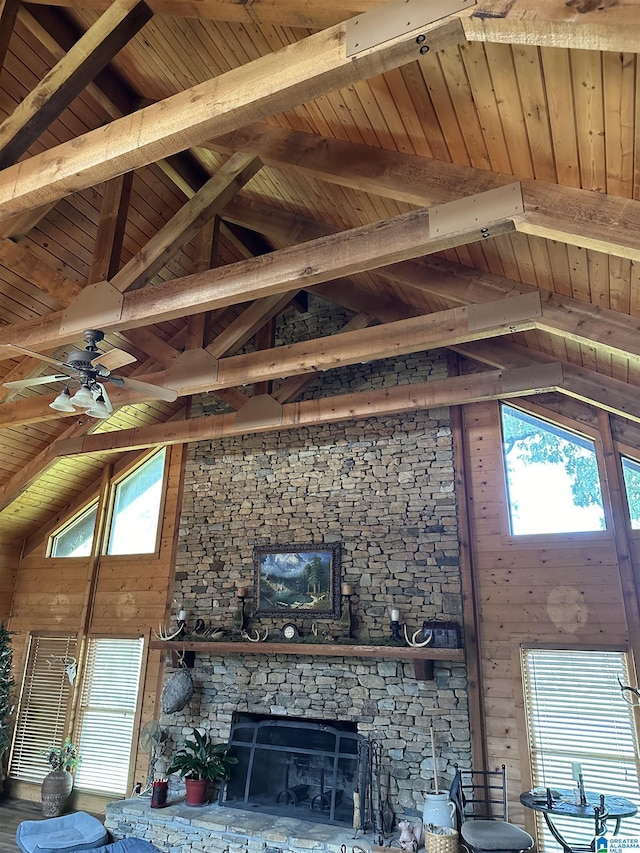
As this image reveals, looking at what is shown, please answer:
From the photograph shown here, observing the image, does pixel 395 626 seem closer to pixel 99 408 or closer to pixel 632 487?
pixel 632 487

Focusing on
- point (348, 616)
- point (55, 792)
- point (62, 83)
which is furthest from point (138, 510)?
point (62, 83)

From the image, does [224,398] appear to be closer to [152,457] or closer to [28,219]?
[152,457]

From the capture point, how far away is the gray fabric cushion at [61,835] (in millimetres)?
5562

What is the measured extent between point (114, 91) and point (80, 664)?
7.13 meters

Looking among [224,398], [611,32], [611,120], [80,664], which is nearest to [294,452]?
[224,398]

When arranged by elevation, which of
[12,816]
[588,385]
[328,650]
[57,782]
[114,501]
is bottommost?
[12,816]

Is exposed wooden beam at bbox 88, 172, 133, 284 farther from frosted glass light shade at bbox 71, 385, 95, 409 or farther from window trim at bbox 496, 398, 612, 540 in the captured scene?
window trim at bbox 496, 398, 612, 540

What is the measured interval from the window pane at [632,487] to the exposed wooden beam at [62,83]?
5656mm

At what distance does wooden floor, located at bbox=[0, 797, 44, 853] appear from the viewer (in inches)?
246

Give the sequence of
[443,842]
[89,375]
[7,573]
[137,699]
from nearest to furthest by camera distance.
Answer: [89,375]
[443,842]
[137,699]
[7,573]

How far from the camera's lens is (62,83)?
370 centimetres

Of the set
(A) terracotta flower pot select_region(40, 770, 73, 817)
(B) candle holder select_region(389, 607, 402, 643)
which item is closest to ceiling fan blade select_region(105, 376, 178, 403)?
(B) candle holder select_region(389, 607, 402, 643)

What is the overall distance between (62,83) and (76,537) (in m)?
6.94

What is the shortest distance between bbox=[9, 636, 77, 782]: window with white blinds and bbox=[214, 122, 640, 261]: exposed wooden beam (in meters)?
7.23
